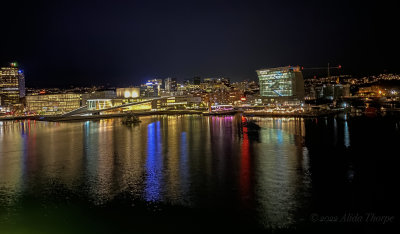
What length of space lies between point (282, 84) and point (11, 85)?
3273cm

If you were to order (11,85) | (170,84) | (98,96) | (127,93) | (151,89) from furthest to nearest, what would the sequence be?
(170,84) → (151,89) → (11,85) → (127,93) → (98,96)

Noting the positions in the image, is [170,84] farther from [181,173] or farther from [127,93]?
[181,173]

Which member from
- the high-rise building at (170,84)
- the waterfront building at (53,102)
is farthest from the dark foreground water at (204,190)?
the high-rise building at (170,84)

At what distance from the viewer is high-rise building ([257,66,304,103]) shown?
33594 mm

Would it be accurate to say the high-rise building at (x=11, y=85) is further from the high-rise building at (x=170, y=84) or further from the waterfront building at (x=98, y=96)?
the high-rise building at (x=170, y=84)

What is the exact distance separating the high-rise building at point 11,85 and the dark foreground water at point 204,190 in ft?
115

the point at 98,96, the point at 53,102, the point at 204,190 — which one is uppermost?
the point at 98,96

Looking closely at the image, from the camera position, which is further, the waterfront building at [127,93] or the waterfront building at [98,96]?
the waterfront building at [127,93]

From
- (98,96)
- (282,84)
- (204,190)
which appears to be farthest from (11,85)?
(204,190)

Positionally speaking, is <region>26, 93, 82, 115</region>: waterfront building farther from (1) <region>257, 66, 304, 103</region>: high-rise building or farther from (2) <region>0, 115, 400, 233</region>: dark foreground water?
(2) <region>0, 115, 400, 233</region>: dark foreground water

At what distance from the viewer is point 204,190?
507 cm

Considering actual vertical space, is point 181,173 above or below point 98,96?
below

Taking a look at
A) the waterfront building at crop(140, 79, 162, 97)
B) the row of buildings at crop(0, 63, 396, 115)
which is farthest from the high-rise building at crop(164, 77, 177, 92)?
the row of buildings at crop(0, 63, 396, 115)

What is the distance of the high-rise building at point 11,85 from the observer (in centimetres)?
3838
